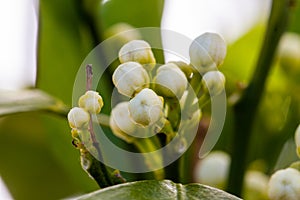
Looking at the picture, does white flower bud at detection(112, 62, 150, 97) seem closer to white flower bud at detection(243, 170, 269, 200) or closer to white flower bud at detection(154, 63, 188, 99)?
white flower bud at detection(154, 63, 188, 99)

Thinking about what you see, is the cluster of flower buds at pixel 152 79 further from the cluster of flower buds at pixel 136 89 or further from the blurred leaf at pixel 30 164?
the blurred leaf at pixel 30 164

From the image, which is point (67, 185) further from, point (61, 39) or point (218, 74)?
point (218, 74)

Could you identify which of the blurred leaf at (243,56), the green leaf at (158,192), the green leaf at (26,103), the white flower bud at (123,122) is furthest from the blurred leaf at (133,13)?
the green leaf at (158,192)

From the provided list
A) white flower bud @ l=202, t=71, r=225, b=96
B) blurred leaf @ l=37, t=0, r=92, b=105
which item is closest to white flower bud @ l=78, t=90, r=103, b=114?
white flower bud @ l=202, t=71, r=225, b=96

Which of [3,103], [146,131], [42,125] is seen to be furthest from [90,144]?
[42,125]

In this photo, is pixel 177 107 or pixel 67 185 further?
pixel 67 185
